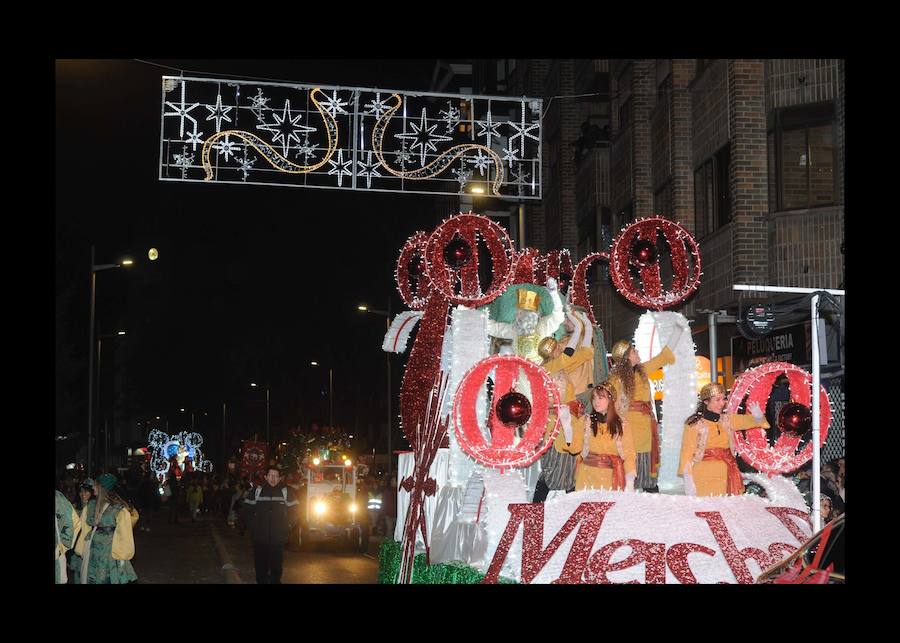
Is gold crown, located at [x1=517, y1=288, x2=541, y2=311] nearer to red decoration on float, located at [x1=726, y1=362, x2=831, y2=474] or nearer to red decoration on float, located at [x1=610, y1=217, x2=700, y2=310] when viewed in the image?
red decoration on float, located at [x1=610, y1=217, x2=700, y2=310]

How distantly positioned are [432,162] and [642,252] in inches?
199

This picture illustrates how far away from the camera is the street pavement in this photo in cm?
1969

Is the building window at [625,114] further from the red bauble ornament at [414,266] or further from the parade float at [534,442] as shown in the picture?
the red bauble ornament at [414,266]

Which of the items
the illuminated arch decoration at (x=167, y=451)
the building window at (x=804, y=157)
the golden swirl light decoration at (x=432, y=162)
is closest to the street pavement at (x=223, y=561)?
the golden swirl light decoration at (x=432, y=162)

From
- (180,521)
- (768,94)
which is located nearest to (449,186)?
(180,521)

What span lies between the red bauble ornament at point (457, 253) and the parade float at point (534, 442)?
2 centimetres

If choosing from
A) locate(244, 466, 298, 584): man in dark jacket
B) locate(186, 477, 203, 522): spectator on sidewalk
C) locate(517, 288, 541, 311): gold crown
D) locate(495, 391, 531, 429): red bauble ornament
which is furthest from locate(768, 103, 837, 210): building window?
locate(186, 477, 203, 522): spectator on sidewalk

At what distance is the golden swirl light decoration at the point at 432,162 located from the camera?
16484 mm

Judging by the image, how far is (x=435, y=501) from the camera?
1271 centimetres

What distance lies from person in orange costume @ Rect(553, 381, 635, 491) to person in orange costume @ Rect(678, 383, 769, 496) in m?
0.57

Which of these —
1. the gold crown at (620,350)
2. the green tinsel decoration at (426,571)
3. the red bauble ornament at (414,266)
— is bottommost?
the green tinsel decoration at (426,571)

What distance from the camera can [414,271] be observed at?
1363 centimetres

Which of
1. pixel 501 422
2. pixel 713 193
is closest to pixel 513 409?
pixel 501 422

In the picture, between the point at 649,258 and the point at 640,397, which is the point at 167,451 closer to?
the point at 640,397
